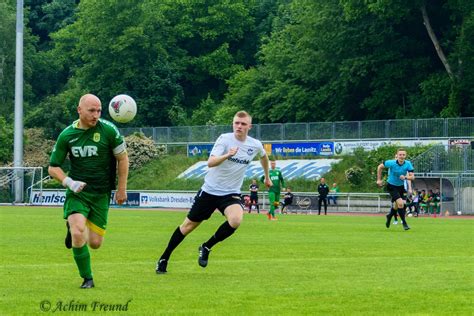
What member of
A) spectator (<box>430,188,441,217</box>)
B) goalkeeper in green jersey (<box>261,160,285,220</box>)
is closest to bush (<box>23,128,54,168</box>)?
spectator (<box>430,188,441,217</box>)

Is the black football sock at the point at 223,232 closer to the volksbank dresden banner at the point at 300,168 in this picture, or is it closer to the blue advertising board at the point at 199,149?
the volksbank dresden banner at the point at 300,168

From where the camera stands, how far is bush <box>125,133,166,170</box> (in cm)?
7100

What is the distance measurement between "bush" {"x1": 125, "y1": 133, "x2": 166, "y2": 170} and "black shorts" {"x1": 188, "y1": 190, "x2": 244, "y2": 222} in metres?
56.7

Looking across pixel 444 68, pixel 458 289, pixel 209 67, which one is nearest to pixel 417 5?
pixel 444 68

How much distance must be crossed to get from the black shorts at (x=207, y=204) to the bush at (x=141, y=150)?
5670cm

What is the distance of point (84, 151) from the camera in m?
12.0

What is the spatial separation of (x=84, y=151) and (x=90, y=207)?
65 cm

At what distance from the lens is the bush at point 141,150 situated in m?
71.0

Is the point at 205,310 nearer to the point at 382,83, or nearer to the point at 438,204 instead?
the point at 438,204

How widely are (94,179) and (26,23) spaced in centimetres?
9358

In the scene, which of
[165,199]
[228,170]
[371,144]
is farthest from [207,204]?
[371,144]

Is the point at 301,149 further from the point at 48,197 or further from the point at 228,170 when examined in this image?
the point at 228,170

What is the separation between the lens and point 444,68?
228 feet

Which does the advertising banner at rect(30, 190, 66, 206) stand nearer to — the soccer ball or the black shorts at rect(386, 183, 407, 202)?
the black shorts at rect(386, 183, 407, 202)
